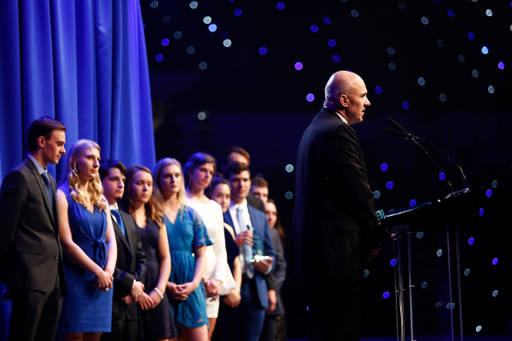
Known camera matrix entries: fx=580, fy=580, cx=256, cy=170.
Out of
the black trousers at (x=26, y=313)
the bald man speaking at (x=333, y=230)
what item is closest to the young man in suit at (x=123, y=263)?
the black trousers at (x=26, y=313)

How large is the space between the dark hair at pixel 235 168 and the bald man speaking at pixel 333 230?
1.93 m

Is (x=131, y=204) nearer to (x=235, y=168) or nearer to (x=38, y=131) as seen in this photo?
(x=38, y=131)

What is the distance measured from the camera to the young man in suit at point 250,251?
12.3 ft

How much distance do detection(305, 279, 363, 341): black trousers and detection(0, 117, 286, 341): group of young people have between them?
1.12 meters

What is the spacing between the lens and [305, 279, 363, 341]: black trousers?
2127 mm

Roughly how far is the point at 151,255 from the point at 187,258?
24 cm

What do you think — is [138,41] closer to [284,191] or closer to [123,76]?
[123,76]

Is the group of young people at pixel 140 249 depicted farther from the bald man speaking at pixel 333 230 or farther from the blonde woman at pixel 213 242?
the bald man speaking at pixel 333 230

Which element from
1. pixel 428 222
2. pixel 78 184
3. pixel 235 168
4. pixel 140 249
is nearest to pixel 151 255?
pixel 140 249

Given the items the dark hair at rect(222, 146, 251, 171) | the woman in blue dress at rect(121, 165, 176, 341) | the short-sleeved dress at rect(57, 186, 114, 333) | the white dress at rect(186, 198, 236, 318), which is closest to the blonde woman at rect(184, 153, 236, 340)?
the white dress at rect(186, 198, 236, 318)

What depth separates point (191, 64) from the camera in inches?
184

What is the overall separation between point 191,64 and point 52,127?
2140 mm

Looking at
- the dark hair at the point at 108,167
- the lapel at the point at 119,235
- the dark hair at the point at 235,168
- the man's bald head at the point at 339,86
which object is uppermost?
the man's bald head at the point at 339,86

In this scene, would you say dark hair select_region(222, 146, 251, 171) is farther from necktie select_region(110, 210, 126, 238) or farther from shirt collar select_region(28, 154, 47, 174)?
shirt collar select_region(28, 154, 47, 174)
